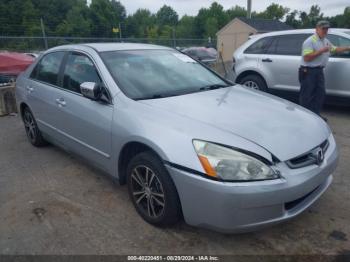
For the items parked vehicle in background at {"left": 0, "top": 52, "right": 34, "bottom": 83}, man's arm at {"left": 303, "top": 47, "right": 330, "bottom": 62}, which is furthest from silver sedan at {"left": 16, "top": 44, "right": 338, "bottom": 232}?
parked vehicle in background at {"left": 0, "top": 52, "right": 34, "bottom": 83}

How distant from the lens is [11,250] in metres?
2.72

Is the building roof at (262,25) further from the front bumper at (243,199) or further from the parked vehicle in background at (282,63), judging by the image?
the front bumper at (243,199)

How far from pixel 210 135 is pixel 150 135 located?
502mm

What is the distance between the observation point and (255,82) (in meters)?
7.24

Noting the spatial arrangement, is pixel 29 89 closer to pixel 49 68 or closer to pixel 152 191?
pixel 49 68

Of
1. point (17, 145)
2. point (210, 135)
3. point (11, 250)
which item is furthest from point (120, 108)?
point (17, 145)

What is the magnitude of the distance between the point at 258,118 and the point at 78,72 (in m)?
2.12

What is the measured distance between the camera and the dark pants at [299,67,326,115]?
5602 millimetres

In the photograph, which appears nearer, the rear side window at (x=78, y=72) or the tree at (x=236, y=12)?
the rear side window at (x=78, y=72)

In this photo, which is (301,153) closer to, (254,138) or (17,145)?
(254,138)

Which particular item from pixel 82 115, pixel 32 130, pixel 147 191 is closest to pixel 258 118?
pixel 147 191

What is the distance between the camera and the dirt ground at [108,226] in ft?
8.76

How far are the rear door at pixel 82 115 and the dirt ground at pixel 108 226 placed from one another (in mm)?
402

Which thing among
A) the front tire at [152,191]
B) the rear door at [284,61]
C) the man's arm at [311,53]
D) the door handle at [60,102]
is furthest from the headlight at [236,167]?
the rear door at [284,61]
